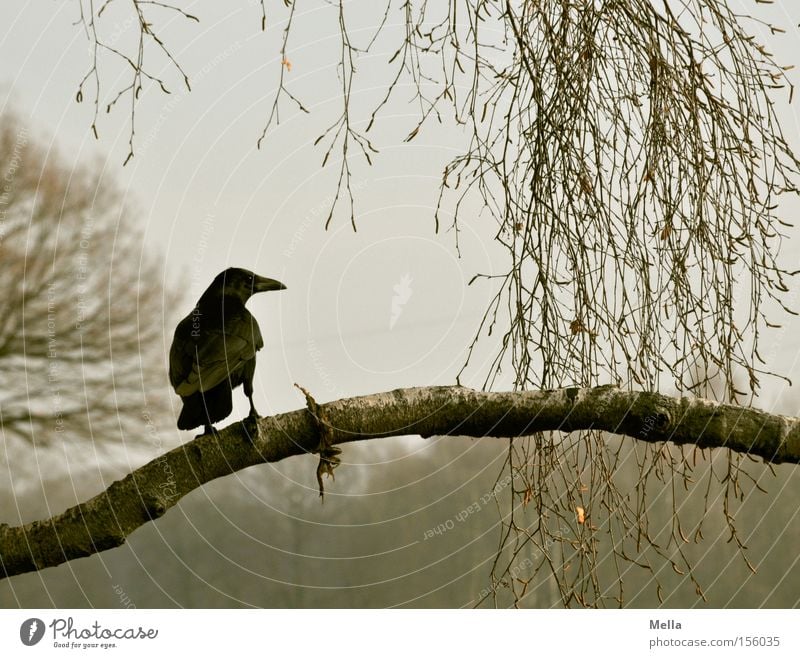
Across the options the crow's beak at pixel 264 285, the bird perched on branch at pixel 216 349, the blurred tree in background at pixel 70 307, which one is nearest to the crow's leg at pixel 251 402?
the bird perched on branch at pixel 216 349

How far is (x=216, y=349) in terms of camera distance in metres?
1.26

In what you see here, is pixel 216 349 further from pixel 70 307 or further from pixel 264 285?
pixel 70 307

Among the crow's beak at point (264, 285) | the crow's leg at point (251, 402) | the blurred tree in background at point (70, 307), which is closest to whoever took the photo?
the crow's leg at point (251, 402)

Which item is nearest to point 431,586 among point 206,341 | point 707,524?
point 707,524

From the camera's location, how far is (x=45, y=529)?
3.96 feet

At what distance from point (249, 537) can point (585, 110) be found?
4.42ft

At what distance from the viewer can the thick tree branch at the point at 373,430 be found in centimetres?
118

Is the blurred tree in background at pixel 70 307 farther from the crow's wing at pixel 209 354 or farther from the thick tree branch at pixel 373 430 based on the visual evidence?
the thick tree branch at pixel 373 430

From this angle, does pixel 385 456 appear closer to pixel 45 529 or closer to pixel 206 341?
pixel 206 341

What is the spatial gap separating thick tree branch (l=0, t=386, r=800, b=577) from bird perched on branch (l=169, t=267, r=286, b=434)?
0.07m

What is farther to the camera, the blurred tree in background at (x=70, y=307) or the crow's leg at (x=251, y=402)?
the blurred tree in background at (x=70, y=307)

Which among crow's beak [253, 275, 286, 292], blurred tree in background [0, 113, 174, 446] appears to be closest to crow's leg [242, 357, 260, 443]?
crow's beak [253, 275, 286, 292]

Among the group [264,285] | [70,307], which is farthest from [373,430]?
[70,307]

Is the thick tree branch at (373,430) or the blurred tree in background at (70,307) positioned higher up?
the blurred tree in background at (70,307)
